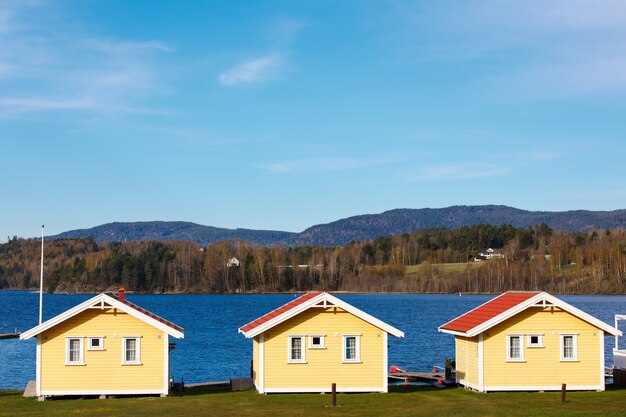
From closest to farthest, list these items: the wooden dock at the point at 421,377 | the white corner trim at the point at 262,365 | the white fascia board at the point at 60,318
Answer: the white fascia board at the point at 60,318, the white corner trim at the point at 262,365, the wooden dock at the point at 421,377

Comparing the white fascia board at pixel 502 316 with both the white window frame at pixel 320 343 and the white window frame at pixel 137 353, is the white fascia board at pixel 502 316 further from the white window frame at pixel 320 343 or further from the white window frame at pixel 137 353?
the white window frame at pixel 137 353

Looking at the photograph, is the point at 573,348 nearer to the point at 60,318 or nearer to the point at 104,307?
the point at 104,307

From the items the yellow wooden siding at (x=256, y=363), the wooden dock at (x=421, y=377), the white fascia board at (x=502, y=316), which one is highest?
the white fascia board at (x=502, y=316)

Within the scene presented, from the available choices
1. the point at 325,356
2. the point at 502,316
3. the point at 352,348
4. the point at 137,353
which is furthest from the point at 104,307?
the point at 502,316

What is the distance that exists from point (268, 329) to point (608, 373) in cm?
1938

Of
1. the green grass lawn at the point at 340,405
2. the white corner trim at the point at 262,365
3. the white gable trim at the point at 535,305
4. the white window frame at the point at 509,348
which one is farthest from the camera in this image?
the white window frame at the point at 509,348

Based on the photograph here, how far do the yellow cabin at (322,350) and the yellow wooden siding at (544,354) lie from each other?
435cm

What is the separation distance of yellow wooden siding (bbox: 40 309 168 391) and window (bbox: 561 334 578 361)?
15.8 m

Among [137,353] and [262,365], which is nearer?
[137,353]

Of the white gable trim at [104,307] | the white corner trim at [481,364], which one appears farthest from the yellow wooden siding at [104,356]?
the white corner trim at [481,364]

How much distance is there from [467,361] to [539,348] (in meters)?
3.03

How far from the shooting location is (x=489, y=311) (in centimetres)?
3822

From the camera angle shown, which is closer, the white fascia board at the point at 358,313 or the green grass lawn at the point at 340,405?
the green grass lawn at the point at 340,405

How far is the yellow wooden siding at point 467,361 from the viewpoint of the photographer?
37.2 metres
